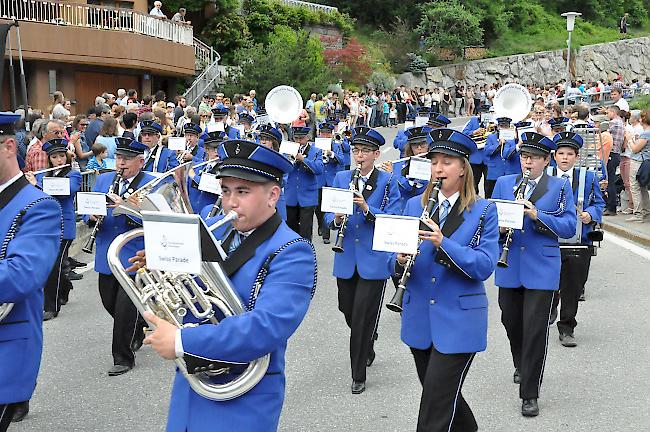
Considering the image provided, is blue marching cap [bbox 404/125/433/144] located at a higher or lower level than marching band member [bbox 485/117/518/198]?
higher

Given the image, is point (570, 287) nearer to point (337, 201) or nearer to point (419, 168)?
point (419, 168)

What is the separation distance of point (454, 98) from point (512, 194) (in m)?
40.5

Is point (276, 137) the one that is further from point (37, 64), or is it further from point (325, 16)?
point (325, 16)

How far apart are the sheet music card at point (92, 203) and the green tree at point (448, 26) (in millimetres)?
45348

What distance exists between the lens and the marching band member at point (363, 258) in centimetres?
707

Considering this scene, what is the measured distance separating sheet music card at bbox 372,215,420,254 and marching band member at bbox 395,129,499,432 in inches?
10.1

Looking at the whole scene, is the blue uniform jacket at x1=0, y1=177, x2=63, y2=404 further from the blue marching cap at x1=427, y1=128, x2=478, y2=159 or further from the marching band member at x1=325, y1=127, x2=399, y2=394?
the marching band member at x1=325, y1=127, x2=399, y2=394

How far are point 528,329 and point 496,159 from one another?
8.82m

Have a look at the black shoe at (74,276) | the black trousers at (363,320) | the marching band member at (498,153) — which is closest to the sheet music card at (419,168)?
the black trousers at (363,320)

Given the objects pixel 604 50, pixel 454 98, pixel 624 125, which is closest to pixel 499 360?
pixel 624 125

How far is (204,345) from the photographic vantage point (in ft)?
10.7

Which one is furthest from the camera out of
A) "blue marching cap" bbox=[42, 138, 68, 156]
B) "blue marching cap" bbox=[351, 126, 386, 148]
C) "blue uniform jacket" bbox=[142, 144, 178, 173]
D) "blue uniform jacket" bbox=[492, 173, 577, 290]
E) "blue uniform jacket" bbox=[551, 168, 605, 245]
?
"blue uniform jacket" bbox=[142, 144, 178, 173]

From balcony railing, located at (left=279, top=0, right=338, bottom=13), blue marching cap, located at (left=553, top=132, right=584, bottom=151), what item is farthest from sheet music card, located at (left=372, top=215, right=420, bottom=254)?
balcony railing, located at (left=279, top=0, right=338, bottom=13)

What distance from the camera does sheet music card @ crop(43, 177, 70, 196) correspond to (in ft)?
28.8
